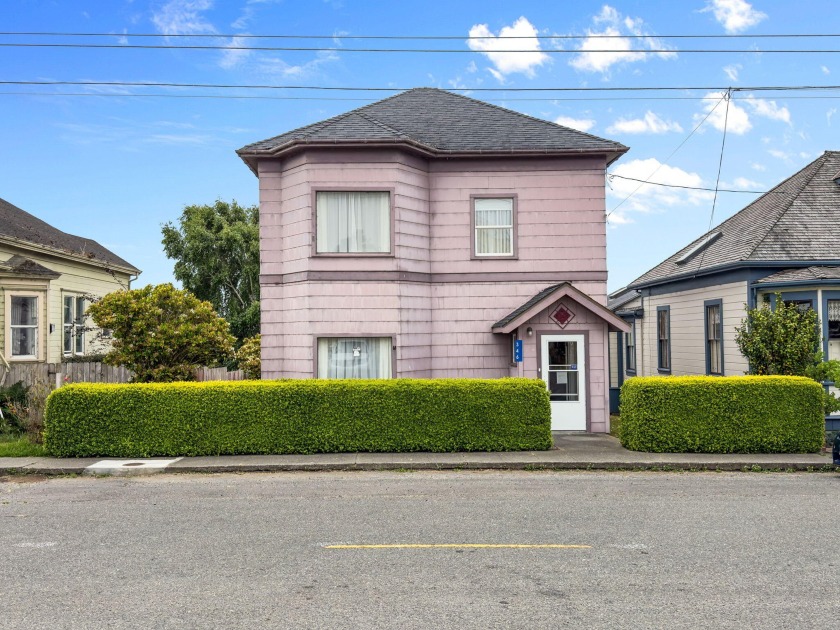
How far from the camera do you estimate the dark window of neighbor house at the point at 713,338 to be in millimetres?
19500

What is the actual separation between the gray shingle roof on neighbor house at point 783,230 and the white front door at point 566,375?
4727mm

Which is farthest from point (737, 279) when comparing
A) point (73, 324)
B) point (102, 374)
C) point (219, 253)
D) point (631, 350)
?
point (219, 253)

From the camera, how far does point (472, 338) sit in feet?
57.4

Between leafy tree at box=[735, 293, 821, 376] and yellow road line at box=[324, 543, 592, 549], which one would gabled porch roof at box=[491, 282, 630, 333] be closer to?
leafy tree at box=[735, 293, 821, 376]

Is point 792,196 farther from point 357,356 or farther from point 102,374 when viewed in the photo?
point 102,374

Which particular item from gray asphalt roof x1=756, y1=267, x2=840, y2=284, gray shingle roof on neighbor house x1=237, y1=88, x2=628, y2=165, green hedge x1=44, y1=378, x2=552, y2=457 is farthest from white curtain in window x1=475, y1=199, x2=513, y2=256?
gray asphalt roof x1=756, y1=267, x2=840, y2=284

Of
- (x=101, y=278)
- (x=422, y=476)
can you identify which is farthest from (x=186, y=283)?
(x=422, y=476)

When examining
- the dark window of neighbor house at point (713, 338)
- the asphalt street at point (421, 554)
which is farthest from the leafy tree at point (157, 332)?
the dark window of neighbor house at point (713, 338)

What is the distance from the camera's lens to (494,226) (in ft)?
57.5

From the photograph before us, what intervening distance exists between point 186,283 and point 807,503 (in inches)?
1345

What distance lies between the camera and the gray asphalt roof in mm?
16547

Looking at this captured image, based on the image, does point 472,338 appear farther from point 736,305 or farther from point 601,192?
point 736,305

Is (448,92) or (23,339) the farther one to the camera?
(23,339)

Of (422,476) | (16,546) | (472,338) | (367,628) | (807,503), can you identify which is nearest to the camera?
(367,628)
